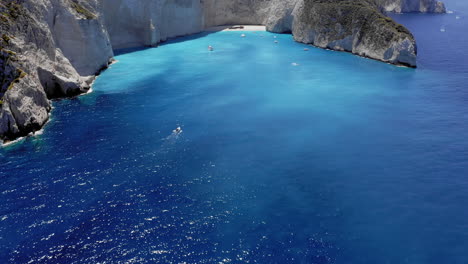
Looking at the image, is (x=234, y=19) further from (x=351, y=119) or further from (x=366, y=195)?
(x=366, y=195)

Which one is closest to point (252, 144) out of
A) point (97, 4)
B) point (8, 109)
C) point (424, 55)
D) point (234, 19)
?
point (8, 109)

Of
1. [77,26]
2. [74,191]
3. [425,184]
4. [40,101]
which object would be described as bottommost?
[425,184]

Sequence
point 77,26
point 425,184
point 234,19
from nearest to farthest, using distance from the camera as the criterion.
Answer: point 425,184 → point 77,26 → point 234,19

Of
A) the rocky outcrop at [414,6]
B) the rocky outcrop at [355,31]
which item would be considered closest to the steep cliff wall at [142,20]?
the rocky outcrop at [355,31]

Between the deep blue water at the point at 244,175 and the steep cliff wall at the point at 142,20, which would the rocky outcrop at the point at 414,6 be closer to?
Answer: the steep cliff wall at the point at 142,20

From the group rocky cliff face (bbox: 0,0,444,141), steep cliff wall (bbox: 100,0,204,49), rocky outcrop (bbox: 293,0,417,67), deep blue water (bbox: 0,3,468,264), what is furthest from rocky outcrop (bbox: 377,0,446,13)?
deep blue water (bbox: 0,3,468,264)

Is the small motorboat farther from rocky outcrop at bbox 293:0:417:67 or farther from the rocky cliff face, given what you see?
rocky outcrop at bbox 293:0:417:67
